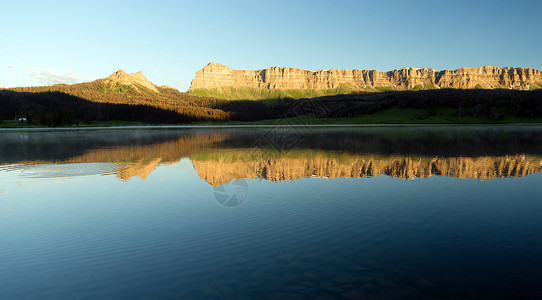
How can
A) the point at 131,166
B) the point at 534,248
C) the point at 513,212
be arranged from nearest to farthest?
the point at 534,248 < the point at 513,212 < the point at 131,166

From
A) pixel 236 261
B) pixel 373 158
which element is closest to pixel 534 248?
pixel 236 261

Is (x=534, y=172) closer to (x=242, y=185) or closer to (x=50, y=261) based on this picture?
(x=242, y=185)

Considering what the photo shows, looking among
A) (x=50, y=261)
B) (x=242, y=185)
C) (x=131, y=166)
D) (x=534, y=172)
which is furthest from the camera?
(x=131, y=166)

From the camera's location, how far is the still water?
374 inches

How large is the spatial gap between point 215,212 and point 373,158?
87.5ft

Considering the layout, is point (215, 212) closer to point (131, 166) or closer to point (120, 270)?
point (120, 270)

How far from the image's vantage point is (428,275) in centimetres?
996

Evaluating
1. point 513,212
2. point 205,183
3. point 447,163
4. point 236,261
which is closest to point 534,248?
point 513,212

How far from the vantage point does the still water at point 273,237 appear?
374 inches

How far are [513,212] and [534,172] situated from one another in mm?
16739

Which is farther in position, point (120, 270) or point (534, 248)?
point (534, 248)

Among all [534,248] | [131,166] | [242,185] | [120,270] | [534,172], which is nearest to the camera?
[120,270]

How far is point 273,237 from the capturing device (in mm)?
13375

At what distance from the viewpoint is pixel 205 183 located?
25.4 metres
